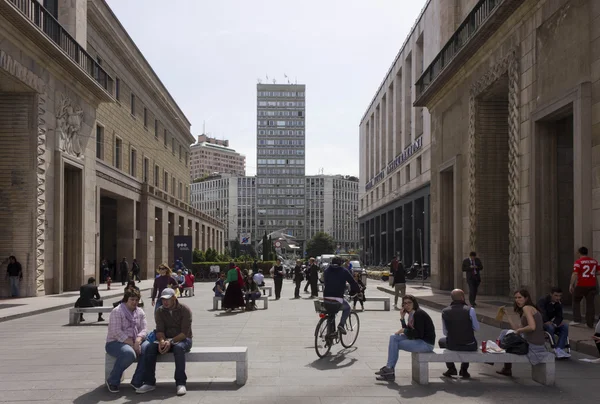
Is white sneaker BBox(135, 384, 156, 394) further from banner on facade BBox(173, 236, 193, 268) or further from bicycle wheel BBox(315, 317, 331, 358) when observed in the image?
banner on facade BBox(173, 236, 193, 268)

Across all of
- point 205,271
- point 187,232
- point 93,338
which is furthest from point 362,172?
point 93,338

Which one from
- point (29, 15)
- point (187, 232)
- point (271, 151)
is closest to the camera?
point (29, 15)

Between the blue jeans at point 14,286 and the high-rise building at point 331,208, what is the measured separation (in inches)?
5729

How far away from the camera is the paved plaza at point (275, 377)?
785 centimetres

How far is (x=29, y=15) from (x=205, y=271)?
30.0m

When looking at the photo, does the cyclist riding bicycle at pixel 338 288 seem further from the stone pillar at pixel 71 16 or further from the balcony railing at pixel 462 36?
the stone pillar at pixel 71 16

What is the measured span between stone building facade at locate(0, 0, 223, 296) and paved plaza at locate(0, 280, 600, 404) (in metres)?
11.1

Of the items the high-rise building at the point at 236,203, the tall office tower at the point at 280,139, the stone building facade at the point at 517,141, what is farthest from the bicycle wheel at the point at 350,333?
the high-rise building at the point at 236,203

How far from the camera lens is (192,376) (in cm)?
926

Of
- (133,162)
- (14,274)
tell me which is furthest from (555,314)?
(133,162)

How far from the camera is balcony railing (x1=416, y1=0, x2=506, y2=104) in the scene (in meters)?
22.7

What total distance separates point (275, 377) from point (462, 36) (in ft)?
67.9

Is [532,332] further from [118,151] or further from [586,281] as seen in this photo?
[118,151]

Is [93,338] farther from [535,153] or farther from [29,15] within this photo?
[29,15]
